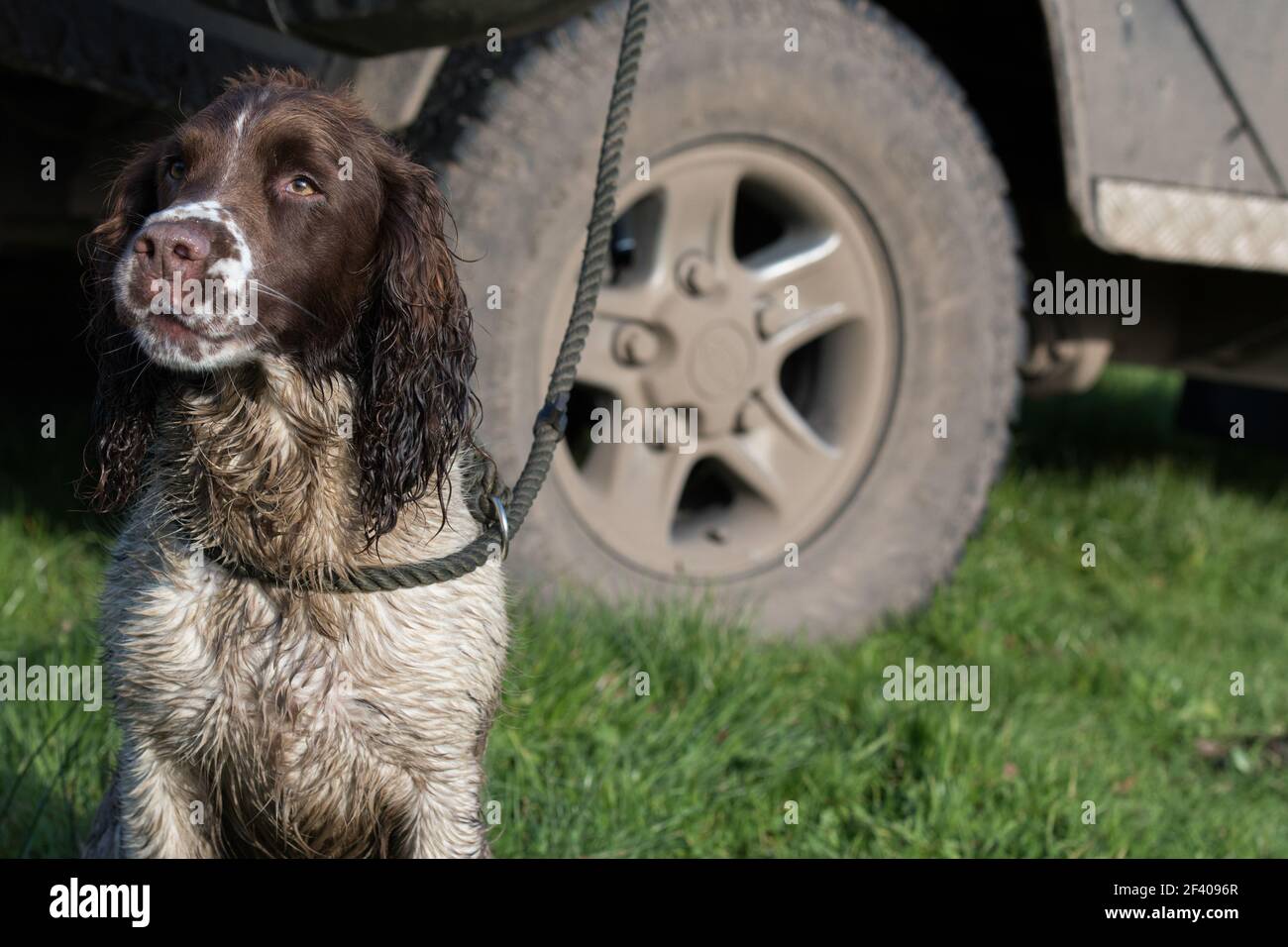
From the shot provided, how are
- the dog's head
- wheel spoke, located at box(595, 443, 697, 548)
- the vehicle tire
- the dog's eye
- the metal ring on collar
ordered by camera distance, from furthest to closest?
wheel spoke, located at box(595, 443, 697, 548) < the vehicle tire < the metal ring on collar < the dog's eye < the dog's head

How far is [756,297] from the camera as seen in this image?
418 cm

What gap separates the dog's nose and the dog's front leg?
0.91 m

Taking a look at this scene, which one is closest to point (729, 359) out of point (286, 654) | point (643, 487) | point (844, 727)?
point (643, 487)

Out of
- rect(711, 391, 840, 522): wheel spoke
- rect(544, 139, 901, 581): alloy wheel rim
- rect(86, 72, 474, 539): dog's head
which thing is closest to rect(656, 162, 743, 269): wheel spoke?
rect(544, 139, 901, 581): alloy wheel rim

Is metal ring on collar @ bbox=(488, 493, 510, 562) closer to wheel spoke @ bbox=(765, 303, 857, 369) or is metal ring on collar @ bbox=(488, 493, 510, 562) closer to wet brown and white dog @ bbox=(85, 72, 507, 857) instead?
wet brown and white dog @ bbox=(85, 72, 507, 857)

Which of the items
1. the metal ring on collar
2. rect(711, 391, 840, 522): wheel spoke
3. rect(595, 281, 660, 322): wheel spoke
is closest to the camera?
the metal ring on collar

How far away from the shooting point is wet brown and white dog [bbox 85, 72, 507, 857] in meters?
2.43

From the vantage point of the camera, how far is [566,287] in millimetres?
3924

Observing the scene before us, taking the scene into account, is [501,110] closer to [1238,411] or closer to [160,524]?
[160,524]

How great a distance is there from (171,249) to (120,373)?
442 millimetres

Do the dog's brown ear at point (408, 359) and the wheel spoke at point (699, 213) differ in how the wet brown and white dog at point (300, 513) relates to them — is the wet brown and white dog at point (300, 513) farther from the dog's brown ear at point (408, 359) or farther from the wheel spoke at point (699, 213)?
the wheel spoke at point (699, 213)

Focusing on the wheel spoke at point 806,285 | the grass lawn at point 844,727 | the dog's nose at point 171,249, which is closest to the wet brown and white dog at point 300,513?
the dog's nose at point 171,249

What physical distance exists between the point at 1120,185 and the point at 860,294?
0.87 m
